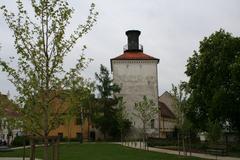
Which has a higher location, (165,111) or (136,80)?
(136,80)

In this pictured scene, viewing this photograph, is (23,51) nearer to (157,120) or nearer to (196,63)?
(196,63)

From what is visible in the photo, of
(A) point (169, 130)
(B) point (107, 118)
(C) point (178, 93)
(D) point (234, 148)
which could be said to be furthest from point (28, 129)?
(A) point (169, 130)

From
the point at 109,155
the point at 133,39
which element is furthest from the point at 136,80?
the point at 109,155

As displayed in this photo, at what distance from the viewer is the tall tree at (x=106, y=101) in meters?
71.8

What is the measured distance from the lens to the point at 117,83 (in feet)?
255

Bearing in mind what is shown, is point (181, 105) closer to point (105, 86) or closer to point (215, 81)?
point (215, 81)

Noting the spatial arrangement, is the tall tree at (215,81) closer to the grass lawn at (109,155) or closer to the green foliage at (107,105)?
the grass lawn at (109,155)

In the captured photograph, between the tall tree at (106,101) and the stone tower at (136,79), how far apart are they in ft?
7.46

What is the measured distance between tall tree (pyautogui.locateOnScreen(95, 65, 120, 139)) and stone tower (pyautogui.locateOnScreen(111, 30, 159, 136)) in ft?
7.46

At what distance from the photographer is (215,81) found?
3881 centimetres

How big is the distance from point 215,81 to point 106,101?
121 feet

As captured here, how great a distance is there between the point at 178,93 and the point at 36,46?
86.3 ft

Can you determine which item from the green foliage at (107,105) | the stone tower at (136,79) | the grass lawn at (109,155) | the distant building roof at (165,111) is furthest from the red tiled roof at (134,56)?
the grass lawn at (109,155)

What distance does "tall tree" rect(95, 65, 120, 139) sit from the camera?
71812 mm
